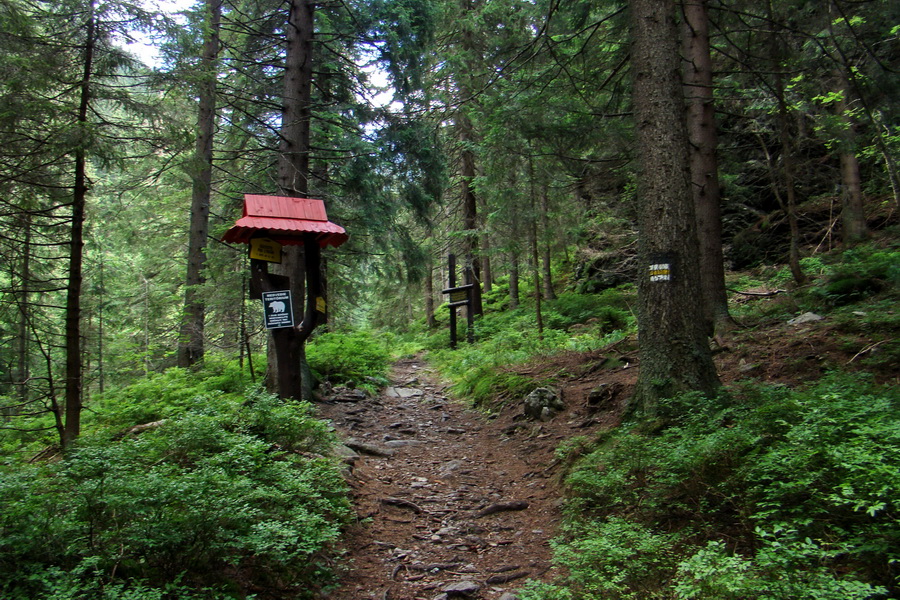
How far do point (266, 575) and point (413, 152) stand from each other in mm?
9295

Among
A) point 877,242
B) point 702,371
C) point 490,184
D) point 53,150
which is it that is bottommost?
point 702,371

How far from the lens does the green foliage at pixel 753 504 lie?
8.12 ft

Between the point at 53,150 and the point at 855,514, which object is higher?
the point at 53,150

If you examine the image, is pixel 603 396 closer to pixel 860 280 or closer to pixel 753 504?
pixel 753 504

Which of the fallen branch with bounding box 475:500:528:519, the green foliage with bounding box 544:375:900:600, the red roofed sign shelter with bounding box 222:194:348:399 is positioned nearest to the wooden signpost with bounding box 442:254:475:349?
the red roofed sign shelter with bounding box 222:194:348:399

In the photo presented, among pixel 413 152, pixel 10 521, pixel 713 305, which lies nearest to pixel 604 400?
pixel 713 305

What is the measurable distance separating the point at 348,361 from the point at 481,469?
614 cm

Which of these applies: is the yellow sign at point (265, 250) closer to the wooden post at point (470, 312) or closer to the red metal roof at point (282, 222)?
the red metal roof at point (282, 222)

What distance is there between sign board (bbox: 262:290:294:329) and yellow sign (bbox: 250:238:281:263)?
41cm

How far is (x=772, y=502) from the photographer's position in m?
3.03

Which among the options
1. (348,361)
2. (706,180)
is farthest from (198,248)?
(706,180)

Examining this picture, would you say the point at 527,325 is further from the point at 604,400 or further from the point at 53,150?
the point at 53,150

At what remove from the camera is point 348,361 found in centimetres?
1180

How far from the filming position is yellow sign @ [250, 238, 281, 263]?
18.8ft
